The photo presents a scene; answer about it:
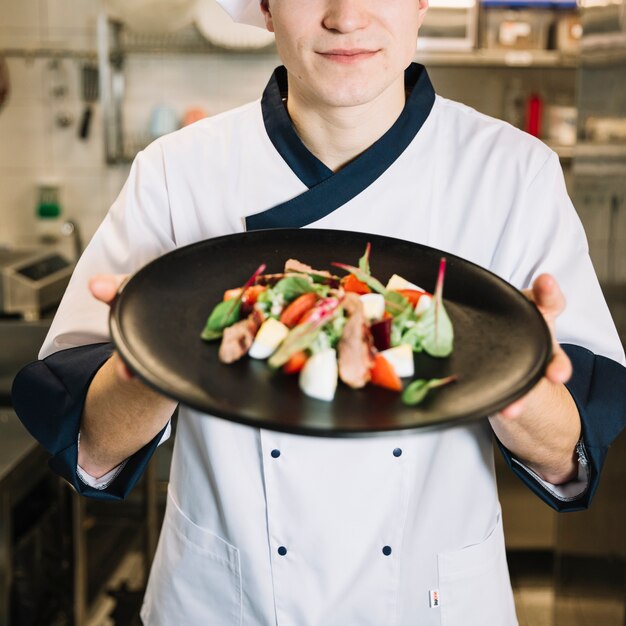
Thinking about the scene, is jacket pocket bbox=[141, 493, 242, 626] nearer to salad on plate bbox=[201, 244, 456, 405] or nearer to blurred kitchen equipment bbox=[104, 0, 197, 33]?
salad on plate bbox=[201, 244, 456, 405]

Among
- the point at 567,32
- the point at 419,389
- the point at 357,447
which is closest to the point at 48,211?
the point at 567,32

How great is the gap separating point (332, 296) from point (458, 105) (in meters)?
0.49

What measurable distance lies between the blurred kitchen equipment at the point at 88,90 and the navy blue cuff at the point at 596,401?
3193 mm

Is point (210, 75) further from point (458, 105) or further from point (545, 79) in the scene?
point (458, 105)

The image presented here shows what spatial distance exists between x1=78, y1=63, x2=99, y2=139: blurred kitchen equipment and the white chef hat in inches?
104

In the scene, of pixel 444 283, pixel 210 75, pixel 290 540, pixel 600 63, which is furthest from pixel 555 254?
pixel 210 75

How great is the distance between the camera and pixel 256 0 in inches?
56.7

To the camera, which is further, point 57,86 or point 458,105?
point 57,86

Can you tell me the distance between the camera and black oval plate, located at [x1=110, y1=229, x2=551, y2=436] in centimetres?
84

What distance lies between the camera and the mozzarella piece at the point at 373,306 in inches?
40.6

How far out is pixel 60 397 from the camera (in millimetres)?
1227

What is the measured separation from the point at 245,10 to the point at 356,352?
0.78 metres

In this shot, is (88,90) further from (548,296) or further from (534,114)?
(548,296)

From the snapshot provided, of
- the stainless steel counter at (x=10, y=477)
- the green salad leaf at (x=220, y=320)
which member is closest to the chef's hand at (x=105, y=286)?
the green salad leaf at (x=220, y=320)
